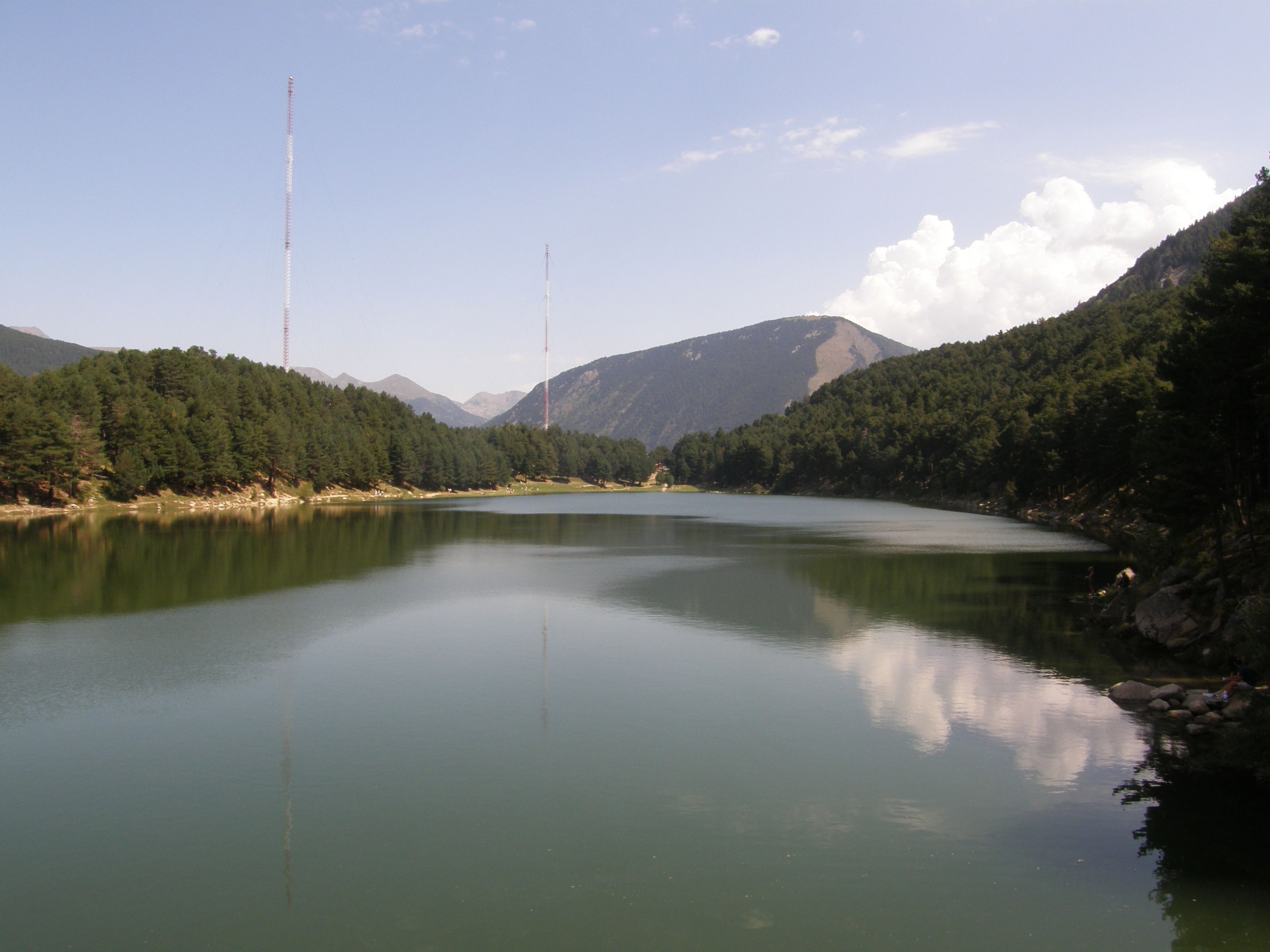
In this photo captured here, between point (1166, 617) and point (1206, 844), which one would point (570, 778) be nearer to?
point (1206, 844)

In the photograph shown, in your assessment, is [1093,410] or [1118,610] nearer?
[1118,610]

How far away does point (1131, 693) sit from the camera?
19.8m

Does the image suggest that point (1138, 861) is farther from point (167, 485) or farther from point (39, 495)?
point (167, 485)

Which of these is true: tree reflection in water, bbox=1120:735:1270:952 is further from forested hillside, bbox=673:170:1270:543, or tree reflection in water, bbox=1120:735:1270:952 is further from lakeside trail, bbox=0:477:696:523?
lakeside trail, bbox=0:477:696:523

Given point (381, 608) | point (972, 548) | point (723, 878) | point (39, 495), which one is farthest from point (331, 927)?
point (39, 495)

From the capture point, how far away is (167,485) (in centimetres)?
9194

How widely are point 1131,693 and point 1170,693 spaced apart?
77 centimetres

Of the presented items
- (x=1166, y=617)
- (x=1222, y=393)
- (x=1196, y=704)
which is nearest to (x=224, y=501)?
(x=1166, y=617)

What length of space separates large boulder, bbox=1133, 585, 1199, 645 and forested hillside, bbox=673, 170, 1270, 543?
8.40 feet

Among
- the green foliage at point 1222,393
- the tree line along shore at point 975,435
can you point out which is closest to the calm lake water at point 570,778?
the tree line along shore at point 975,435

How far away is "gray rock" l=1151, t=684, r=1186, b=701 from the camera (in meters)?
19.2

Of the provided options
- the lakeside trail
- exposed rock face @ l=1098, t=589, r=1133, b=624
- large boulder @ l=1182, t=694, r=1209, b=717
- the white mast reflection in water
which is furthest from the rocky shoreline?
the lakeside trail

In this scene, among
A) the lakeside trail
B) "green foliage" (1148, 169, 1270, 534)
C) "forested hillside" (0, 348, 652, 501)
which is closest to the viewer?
"green foliage" (1148, 169, 1270, 534)

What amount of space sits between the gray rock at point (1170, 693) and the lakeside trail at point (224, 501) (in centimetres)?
7474
